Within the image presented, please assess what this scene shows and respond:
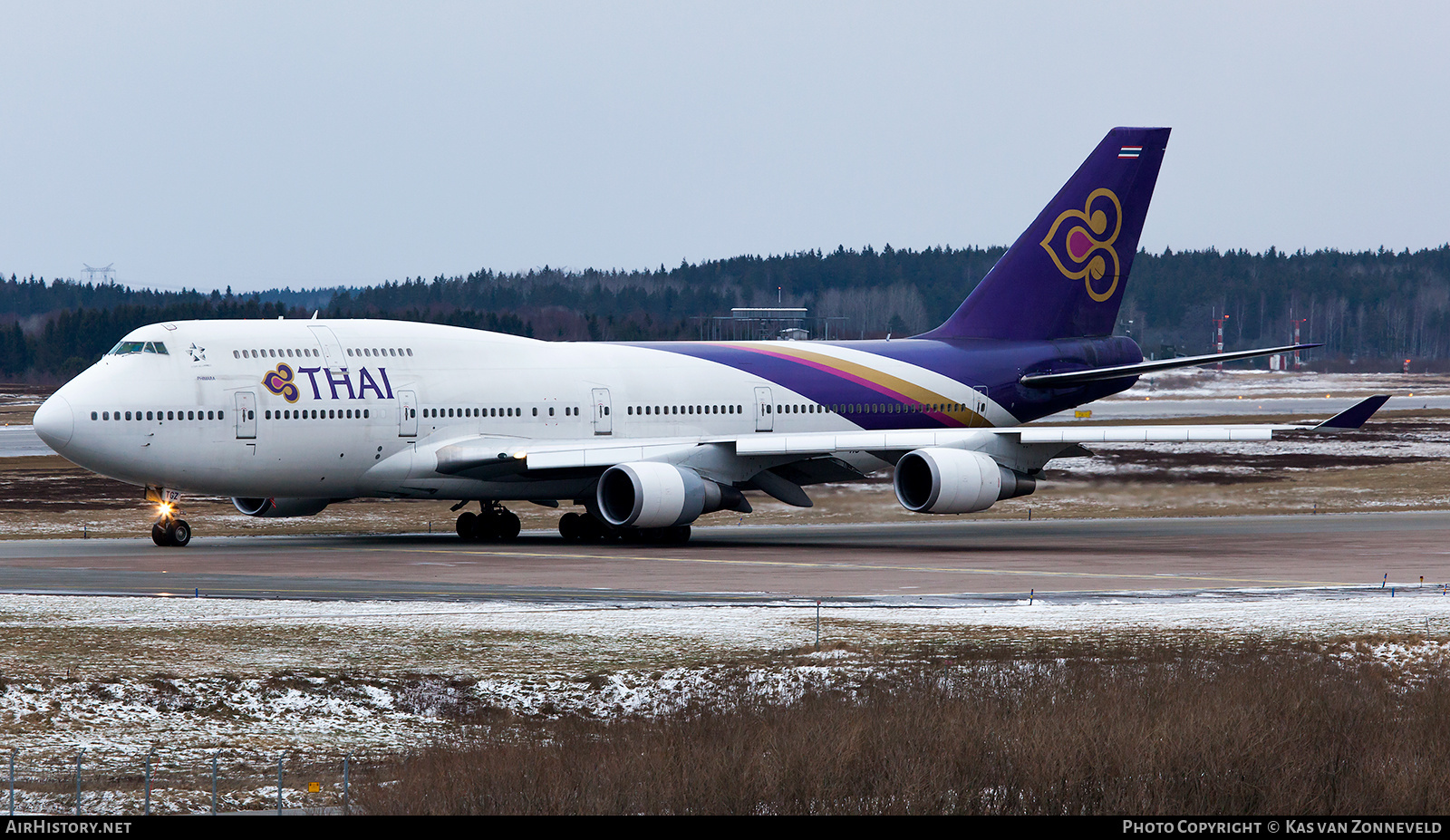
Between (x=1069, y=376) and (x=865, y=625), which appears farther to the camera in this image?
(x=1069, y=376)

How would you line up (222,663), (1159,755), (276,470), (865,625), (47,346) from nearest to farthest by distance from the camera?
(1159,755), (222,663), (865,625), (276,470), (47,346)

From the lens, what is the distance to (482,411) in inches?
1545

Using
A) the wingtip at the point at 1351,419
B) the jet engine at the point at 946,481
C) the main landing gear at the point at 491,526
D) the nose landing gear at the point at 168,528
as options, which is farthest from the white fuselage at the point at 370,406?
the wingtip at the point at 1351,419

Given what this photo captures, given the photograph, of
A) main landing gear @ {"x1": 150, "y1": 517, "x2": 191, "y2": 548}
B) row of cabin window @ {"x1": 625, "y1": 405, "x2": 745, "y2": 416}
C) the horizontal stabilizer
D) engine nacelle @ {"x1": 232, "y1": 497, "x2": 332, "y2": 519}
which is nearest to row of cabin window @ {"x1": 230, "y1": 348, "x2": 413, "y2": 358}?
main landing gear @ {"x1": 150, "y1": 517, "x2": 191, "y2": 548}

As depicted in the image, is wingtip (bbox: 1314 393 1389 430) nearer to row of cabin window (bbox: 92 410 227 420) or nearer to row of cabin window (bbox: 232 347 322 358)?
row of cabin window (bbox: 232 347 322 358)

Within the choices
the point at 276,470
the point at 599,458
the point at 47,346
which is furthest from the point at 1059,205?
the point at 47,346

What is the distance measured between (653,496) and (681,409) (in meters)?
4.96

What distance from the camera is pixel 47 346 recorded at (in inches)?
6585

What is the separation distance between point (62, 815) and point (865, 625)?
12.5 metres

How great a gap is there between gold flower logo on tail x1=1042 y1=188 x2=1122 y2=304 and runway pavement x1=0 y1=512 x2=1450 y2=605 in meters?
6.85

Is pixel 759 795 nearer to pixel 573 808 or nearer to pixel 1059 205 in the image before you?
pixel 573 808

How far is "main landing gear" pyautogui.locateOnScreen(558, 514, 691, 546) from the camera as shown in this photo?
38938mm

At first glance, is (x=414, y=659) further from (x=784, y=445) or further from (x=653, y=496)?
(x=784, y=445)

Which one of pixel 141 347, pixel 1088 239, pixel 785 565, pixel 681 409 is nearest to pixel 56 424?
pixel 141 347
